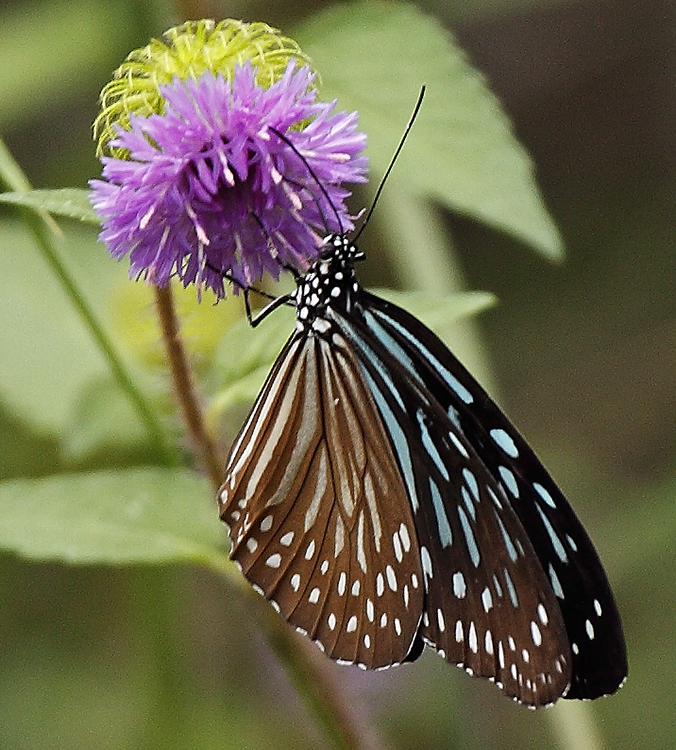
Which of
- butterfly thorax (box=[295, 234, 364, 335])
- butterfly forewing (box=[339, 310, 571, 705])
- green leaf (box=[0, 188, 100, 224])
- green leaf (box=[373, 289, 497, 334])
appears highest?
green leaf (box=[0, 188, 100, 224])

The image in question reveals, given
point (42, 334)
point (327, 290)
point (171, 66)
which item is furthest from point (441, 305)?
point (42, 334)

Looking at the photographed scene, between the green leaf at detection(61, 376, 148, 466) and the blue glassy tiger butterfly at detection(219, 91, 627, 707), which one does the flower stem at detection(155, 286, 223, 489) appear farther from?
the green leaf at detection(61, 376, 148, 466)

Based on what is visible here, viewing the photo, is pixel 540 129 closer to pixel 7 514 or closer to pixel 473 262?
pixel 473 262

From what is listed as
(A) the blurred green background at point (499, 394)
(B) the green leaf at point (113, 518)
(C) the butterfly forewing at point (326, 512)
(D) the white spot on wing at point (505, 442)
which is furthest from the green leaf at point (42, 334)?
(D) the white spot on wing at point (505, 442)

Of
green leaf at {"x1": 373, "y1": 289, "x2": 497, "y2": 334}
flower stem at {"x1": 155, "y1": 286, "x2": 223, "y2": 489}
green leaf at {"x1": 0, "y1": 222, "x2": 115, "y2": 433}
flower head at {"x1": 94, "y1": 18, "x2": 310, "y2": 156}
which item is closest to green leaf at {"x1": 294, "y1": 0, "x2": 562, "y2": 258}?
green leaf at {"x1": 373, "y1": 289, "x2": 497, "y2": 334}

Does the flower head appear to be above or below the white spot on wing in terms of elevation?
above
